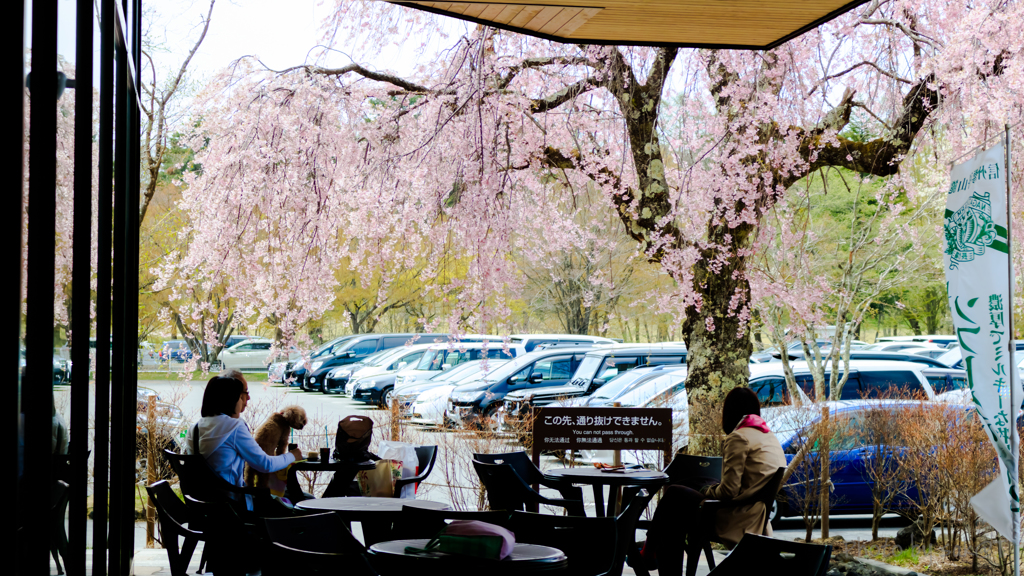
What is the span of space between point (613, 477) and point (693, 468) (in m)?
0.82

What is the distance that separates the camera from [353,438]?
5.74 m

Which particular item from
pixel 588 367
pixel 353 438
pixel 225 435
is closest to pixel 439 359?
pixel 588 367

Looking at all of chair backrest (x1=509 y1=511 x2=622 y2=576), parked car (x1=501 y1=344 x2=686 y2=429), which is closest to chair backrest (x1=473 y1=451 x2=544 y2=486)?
chair backrest (x1=509 y1=511 x2=622 y2=576)

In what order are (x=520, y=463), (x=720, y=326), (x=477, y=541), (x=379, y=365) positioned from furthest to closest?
(x=379, y=365)
(x=720, y=326)
(x=520, y=463)
(x=477, y=541)

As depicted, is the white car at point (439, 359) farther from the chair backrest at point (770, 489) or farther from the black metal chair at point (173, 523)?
the chair backrest at point (770, 489)

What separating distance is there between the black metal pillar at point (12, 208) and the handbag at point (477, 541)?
1.96 meters

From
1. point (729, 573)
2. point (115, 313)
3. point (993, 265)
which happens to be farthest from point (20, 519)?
point (993, 265)

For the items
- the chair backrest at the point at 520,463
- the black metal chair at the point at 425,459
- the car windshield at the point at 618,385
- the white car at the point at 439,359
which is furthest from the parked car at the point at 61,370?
the white car at the point at 439,359

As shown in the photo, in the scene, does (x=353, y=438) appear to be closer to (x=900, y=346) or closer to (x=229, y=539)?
(x=229, y=539)

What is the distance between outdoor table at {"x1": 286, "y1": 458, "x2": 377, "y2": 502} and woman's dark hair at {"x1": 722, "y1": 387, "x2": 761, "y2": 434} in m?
2.23

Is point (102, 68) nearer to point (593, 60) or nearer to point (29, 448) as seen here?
point (29, 448)

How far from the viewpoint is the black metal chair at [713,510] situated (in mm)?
4613

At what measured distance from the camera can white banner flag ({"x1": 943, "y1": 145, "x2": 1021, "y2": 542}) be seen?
4.61 metres

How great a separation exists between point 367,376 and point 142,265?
541 centimetres
